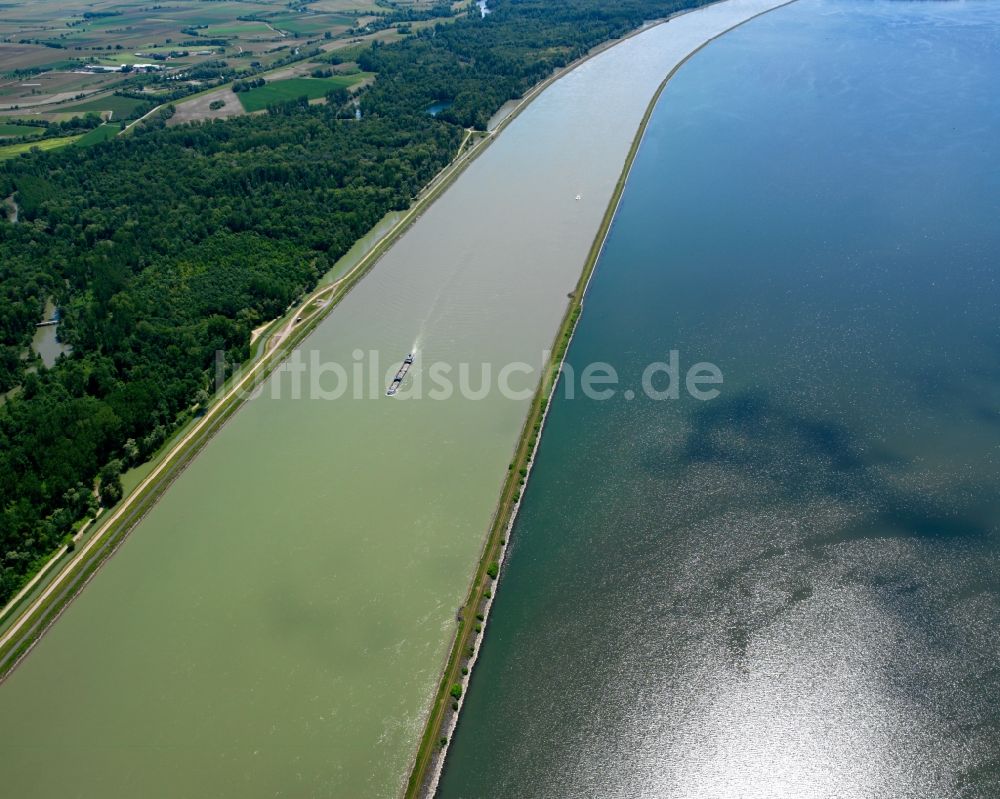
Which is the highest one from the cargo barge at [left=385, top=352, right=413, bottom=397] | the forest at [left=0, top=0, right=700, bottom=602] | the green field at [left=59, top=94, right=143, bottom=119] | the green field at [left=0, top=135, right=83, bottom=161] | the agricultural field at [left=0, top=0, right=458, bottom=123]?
the agricultural field at [left=0, top=0, right=458, bottom=123]

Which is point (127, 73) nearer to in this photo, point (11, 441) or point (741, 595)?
point (11, 441)

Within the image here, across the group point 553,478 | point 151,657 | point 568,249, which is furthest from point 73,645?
point 568,249

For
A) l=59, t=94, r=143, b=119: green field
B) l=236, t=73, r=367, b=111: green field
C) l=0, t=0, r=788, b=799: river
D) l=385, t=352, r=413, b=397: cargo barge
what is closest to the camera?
l=0, t=0, r=788, b=799: river

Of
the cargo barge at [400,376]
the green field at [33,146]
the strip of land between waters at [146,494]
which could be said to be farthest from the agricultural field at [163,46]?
the cargo barge at [400,376]

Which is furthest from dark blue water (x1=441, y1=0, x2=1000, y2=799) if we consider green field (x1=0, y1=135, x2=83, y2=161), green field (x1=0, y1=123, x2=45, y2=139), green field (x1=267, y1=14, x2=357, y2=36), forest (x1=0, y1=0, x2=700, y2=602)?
green field (x1=267, y1=14, x2=357, y2=36)

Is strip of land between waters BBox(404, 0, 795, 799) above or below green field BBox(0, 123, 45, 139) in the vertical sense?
below

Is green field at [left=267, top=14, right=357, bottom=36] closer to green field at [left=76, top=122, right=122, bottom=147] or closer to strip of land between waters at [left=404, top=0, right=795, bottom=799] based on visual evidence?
green field at [left=76, top=122, right=122, bottom=147]

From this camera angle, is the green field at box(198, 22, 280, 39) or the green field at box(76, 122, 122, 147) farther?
the green field at box(198, 22, 280, 39)

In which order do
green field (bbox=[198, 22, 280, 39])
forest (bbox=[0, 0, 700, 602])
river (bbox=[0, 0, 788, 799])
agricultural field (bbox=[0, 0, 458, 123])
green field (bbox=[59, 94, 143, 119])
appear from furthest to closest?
1. green field (bbox=[198, 22, 280, 39])
2. agricultural field (bbox=[0, 0, 458, 123])
3. green field (bbox=[59, 94, 143, 119])
4. forest (bbox=[0, 0, 700, 602])
5. river (bbox=[0, 0, 788, 799])
